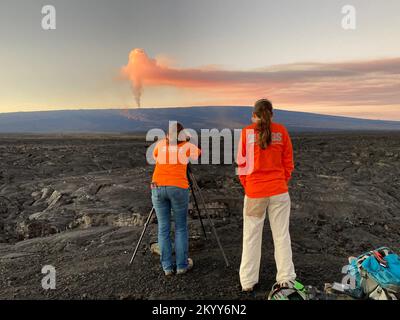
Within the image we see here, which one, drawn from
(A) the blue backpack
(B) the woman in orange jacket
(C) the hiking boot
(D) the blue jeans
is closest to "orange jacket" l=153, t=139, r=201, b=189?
(B) the woman in orange jacket

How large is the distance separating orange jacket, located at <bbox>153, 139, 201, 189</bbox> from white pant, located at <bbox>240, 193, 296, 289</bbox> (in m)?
1.07

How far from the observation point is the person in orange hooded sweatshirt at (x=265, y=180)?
542cm

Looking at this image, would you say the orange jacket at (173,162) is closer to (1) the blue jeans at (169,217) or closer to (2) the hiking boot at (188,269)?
(1) the blue jeans at (169,217)

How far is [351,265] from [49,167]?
19512 mm

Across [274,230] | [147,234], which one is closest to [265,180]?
[274,230]

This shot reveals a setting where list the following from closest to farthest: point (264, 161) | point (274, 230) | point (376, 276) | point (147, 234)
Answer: point (376, 276), point (264, 161), point (274, 230), point (147, 234)

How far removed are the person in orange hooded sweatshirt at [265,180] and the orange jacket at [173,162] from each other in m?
0.94

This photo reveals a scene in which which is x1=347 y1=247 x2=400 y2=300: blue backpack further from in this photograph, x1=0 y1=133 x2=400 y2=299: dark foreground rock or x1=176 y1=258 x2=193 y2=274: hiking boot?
x1=176 y1=258 x2=193 y2=274: hiking boot

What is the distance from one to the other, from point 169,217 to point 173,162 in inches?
32.8

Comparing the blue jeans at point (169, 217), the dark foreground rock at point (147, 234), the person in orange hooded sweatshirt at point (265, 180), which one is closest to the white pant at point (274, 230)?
the person in orange hooded sweatshirt at point (265, 180)

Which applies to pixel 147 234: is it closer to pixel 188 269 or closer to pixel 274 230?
pixel 188 269

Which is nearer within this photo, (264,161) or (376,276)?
(376,276)

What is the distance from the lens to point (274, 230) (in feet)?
18.6

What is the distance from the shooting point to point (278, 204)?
5.55 m
